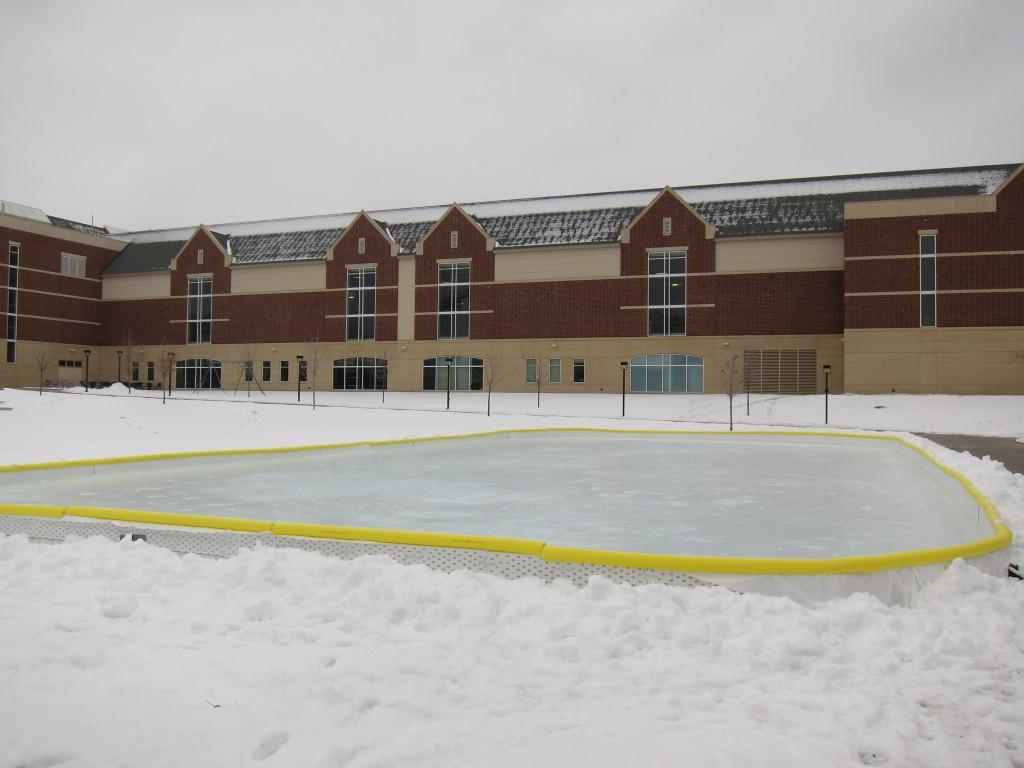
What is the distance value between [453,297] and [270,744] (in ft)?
145

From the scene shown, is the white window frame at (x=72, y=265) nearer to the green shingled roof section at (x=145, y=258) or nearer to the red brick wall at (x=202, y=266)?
the green shingled roof section at (x=145, y=258)

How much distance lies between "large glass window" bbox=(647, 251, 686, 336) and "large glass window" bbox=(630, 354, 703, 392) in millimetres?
1528

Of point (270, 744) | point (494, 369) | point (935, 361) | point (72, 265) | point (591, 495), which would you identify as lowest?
point (270, 744)

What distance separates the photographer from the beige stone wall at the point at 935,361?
36000 mm

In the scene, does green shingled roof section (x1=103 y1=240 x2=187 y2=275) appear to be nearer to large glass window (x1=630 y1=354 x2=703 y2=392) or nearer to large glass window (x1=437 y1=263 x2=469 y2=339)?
large glass window (x1=437 y1=263 x2=469 y2=339)

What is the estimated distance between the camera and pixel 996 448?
58.5 feet

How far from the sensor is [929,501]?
10.2m

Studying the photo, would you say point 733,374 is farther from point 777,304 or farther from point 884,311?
point 884,311

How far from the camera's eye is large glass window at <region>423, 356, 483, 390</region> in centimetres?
4584

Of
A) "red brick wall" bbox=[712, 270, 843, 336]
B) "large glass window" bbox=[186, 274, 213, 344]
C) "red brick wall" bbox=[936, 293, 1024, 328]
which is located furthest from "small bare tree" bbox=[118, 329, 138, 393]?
"red brick wall" bbox=[936, 293, 1024, 328]

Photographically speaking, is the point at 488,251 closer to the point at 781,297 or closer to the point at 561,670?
the point at 781,297

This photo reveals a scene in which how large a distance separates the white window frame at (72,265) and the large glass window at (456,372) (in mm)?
28158

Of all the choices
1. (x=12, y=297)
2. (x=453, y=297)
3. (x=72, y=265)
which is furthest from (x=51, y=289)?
(x=453, y=297)

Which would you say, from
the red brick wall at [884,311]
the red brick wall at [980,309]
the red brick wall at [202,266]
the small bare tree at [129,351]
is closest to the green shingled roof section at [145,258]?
the red brick wall at [202,266]
